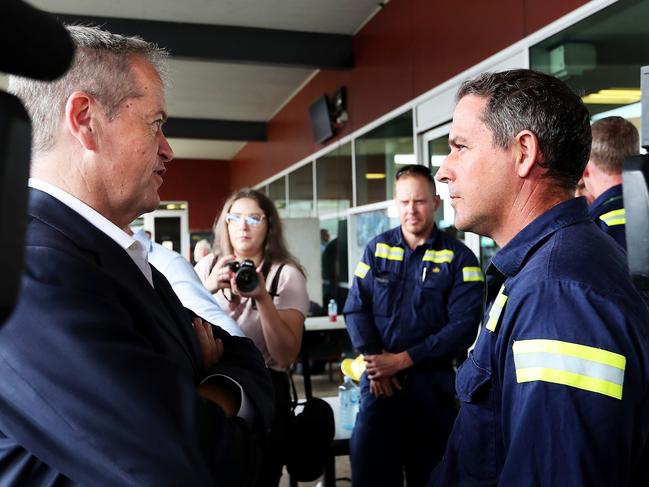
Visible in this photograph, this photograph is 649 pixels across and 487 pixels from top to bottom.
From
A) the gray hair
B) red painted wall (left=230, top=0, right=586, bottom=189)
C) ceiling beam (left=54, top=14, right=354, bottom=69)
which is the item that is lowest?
the gray hair

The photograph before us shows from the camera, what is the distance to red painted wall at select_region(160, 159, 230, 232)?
46.5 ft

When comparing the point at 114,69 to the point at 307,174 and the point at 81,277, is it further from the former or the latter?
the point at 307,174

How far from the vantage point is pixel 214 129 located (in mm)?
10672

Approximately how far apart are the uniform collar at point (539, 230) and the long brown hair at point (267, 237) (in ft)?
4.48

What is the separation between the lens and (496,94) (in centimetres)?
127

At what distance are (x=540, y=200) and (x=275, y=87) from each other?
25.9 feet

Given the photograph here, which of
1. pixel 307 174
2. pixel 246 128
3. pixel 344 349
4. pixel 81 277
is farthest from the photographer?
pixel 246 128

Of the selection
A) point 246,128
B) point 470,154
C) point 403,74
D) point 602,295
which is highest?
point 246,128

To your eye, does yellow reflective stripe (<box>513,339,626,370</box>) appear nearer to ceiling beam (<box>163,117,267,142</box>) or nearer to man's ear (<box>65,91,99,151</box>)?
man's ear (<box>65,91,99,151</box>)

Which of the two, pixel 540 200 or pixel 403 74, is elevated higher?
pixel 403 74

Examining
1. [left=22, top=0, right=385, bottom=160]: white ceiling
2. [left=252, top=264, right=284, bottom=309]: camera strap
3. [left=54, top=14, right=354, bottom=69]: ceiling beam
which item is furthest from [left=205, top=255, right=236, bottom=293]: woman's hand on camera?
[left=54, top=14, right=354, bottom=69]: ceiling beam

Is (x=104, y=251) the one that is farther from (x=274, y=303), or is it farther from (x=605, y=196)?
(x=605, y=196)

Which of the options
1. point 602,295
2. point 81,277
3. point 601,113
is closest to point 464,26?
point 601,113

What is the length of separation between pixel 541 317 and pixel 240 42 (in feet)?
18.8
